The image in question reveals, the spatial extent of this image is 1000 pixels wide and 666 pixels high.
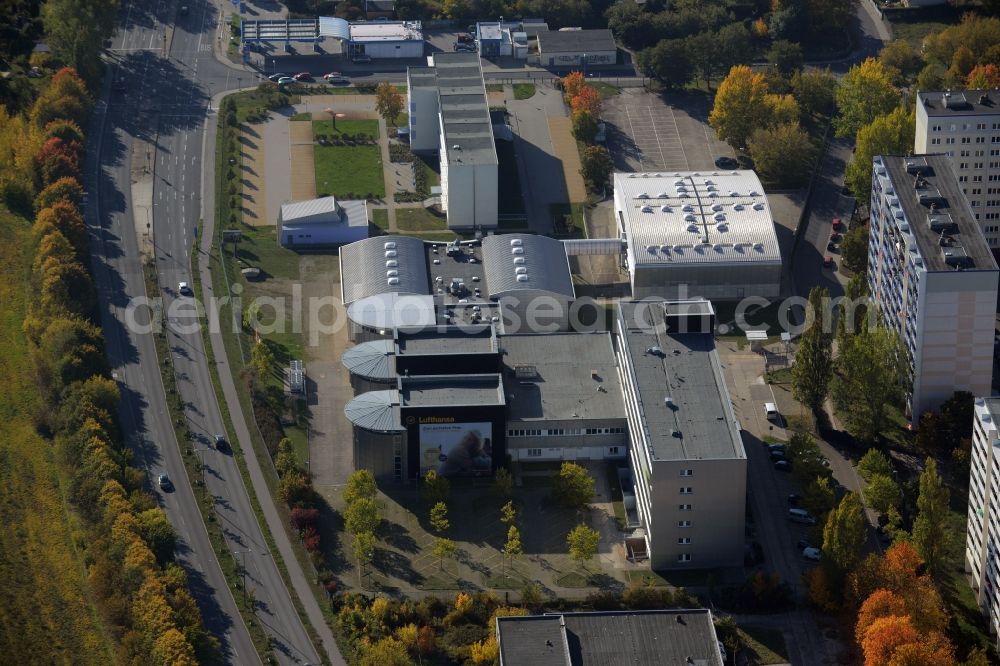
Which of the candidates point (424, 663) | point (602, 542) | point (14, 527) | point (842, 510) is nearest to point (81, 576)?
point (14, 527)

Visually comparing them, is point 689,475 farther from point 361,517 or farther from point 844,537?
point 361,517

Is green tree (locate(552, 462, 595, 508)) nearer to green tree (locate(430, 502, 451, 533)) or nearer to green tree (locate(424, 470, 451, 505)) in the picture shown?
green tree (locate(424, 470, 451, 505))

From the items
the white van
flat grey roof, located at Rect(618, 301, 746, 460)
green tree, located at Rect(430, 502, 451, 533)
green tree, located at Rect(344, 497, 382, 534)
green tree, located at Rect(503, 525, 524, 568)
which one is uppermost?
flat grey roof, located at Rect(618, 301, 746, 460)

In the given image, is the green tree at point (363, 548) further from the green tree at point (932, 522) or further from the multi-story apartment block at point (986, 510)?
the multi-story apartment block at point (986, 510)

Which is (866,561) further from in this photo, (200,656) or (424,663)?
(200,656)

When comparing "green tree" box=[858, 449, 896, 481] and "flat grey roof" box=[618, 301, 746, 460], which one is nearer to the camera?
"flat grey roof" box=[618, 301, 746, 460]

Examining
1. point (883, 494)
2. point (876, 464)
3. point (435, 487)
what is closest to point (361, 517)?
point (435, 487)

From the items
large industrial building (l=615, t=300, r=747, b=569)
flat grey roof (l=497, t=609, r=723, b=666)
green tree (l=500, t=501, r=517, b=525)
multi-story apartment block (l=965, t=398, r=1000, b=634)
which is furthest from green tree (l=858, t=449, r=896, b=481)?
green tree (l=500, t=501, r=517, b=525)
